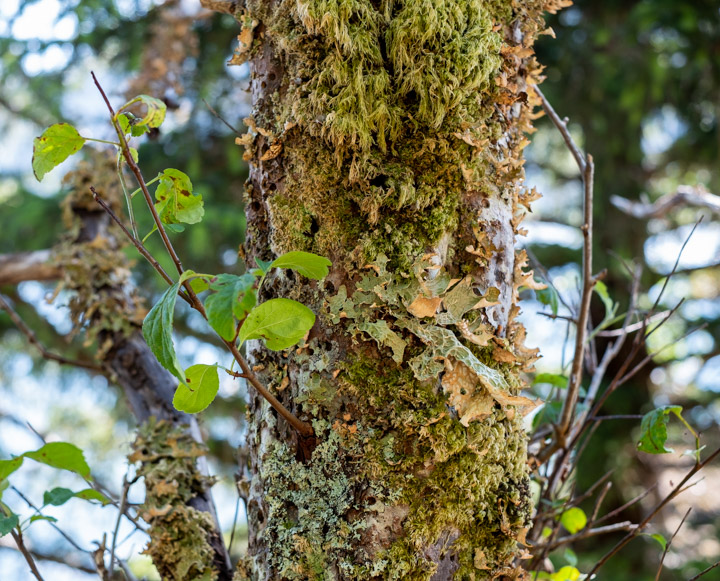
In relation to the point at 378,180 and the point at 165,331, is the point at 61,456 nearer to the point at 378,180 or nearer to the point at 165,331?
the point at 165,331

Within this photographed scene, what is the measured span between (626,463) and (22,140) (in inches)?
238

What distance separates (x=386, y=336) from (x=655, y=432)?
44 centimetres

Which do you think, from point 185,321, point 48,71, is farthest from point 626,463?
point 48,71

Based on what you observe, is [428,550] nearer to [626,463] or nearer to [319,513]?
[319,513]

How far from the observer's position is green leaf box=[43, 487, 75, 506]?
0.89 m

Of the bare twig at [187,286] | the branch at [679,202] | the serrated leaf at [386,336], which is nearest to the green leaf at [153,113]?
the bare twig at [187,286]

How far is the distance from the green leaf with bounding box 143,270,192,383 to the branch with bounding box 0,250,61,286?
162 centimetres

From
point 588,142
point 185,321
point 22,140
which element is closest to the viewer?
point 185,321

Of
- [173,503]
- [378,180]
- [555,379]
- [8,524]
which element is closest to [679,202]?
[555,379]

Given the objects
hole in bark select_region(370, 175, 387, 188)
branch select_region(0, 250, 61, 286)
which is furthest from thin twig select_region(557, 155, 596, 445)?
branch select_region(0, 250, 61, 286)

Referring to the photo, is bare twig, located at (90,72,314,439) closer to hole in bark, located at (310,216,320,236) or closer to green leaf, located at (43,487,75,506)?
hole in bark, located at (310,216,320,236)

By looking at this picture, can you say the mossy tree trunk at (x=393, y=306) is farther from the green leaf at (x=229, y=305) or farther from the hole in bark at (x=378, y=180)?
the green leaf at (x=229, y=305)

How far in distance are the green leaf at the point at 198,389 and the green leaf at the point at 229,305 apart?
0.11m

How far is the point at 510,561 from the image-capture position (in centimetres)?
69
